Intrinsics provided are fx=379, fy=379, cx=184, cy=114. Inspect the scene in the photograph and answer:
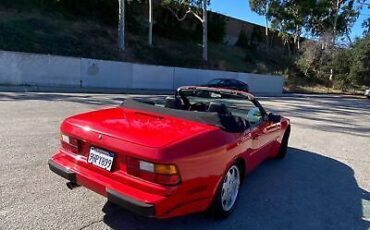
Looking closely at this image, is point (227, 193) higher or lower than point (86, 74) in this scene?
lower

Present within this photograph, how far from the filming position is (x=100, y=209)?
12.6 ft

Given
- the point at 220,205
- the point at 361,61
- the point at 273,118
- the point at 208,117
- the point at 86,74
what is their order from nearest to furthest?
the point at 220,205 < the point at 208,117 < the point at 273,118 < the point at 86,74 < the point at 361,61

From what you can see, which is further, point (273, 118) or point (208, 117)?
point (273, 118)

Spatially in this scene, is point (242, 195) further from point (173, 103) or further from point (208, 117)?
point (173, 103)

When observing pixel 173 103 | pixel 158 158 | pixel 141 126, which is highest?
pixel 173 103

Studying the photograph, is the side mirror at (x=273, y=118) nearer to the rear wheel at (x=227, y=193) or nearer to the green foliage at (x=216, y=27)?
the rear wheel at (x=227, y=193)

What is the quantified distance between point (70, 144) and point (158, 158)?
3.89 feet

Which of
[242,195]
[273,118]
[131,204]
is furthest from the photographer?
[273,118]

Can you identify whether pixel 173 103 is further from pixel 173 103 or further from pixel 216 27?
pixel 216 27

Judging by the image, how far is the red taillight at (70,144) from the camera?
3.75 meters

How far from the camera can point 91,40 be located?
30.1 m

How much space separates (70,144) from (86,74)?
18.0m

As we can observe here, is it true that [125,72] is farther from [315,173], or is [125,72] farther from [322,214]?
[322,214]

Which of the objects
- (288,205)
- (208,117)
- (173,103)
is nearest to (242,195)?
(288,205)
